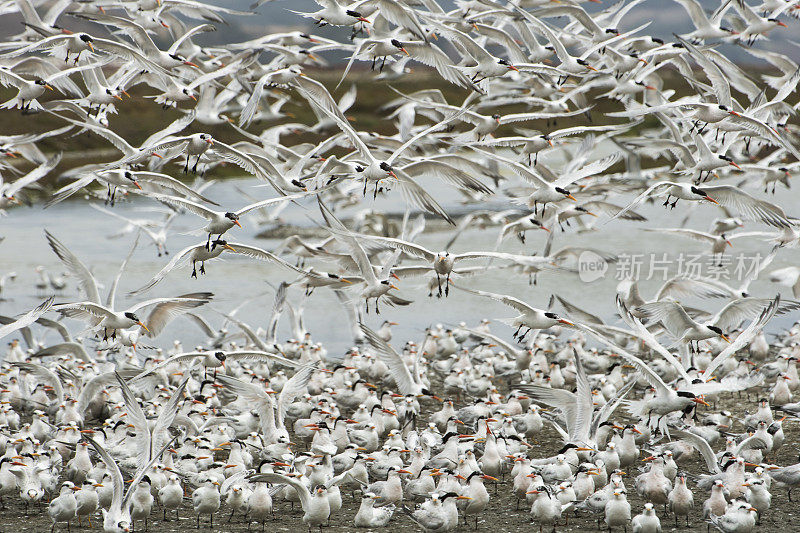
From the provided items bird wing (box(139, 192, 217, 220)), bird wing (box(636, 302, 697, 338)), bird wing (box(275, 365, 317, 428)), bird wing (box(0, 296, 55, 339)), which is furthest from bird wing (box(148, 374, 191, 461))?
bird wing (box(636, 302, 697, 338))

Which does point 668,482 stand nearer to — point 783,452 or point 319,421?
point 783,452

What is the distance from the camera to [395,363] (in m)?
14.8

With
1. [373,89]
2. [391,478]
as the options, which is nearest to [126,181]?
[391,478]

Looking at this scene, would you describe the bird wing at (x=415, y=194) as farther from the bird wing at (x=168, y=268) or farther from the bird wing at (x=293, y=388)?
the bird wing at (x=168, y=268)

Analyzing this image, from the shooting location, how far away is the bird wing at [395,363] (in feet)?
46.6

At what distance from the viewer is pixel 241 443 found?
1255 centimetres

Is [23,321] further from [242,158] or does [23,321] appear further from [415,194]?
[415,194]

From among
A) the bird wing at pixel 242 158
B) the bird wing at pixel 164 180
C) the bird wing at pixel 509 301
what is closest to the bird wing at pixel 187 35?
the bird wing at pixel 242 158

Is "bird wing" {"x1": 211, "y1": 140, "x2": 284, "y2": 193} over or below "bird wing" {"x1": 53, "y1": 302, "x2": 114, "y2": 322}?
over

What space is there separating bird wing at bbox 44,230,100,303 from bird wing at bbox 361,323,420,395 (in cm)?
398

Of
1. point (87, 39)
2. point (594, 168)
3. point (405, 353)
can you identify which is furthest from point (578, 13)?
point (87, 39)

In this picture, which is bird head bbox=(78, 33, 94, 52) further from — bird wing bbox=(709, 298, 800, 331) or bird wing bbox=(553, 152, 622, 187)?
bird wing bbox=(709, 298, 800, 331)

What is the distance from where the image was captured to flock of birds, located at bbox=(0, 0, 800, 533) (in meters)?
11.3

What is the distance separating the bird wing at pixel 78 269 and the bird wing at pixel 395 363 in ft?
13.0
